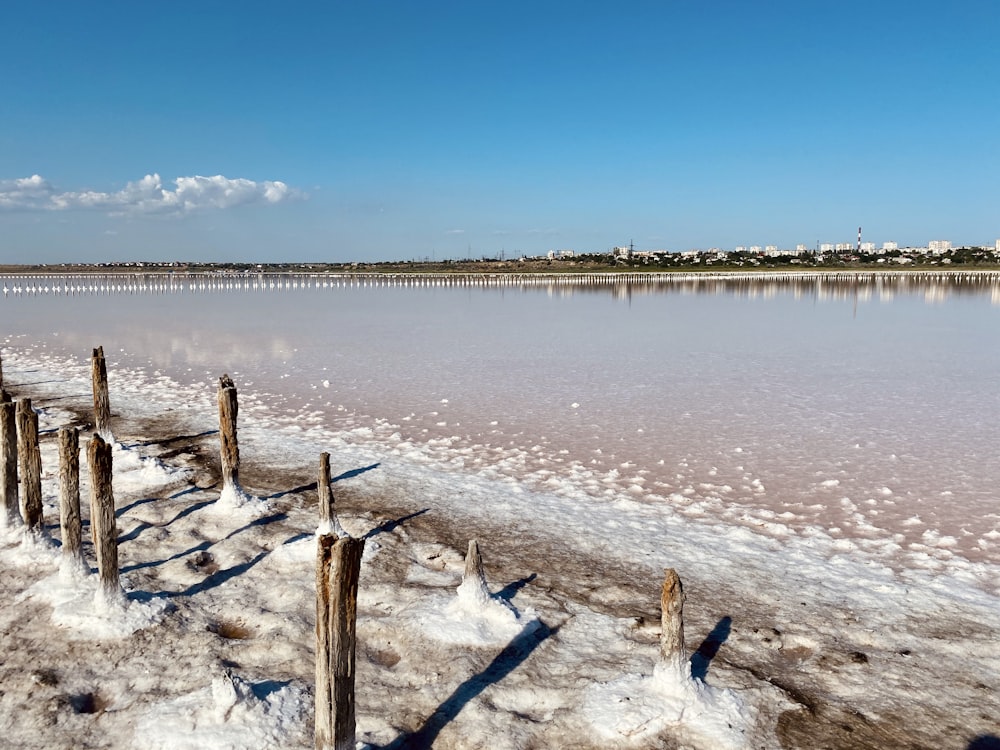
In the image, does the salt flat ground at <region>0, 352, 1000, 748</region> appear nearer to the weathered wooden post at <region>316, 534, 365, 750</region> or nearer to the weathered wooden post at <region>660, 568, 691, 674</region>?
the weathered wooden post at <region>660, 568, 691, 674</region>

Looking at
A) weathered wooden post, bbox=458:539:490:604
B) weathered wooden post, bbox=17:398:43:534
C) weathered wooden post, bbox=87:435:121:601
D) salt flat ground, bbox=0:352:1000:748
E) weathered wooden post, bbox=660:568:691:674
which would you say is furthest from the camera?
weathered wooden post, bbox=17:398:43:534

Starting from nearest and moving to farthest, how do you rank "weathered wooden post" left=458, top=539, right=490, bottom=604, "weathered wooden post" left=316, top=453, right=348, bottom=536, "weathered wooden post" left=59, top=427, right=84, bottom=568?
"weathered wooden post" left=458, top=539, right=490, bottom=604, "weathered wooden post" left=59, top=427, right=84, bottom=568, "weathered wooden post" left=316, top=453, right=348, bottom=536

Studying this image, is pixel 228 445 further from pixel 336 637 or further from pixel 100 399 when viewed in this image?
pixel 336 637

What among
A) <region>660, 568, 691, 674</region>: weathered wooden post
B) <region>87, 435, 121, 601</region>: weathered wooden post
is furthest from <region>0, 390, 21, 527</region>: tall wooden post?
<region>660, 568, 691, 674</region>: weathered wooden post

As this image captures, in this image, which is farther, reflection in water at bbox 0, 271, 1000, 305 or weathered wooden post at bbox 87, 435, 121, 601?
reflection in water at bbox 0, 271, 1000, 305

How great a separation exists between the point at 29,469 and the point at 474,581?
7.39 meters

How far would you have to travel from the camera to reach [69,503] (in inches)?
375

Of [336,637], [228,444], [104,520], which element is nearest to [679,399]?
[228,444]

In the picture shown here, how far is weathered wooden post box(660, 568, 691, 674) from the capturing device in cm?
711

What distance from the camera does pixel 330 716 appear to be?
5945 mm

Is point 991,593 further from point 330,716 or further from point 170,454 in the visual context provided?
point 170,454

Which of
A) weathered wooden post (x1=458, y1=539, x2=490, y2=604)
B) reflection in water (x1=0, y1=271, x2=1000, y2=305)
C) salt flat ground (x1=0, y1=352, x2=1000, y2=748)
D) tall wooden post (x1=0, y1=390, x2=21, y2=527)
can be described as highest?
reflection in water (x1=0, y1=271, x2=1000, y2=305)

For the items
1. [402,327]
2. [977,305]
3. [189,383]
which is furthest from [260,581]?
[977,305]

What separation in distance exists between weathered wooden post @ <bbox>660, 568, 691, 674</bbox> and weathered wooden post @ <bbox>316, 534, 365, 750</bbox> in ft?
10.5
